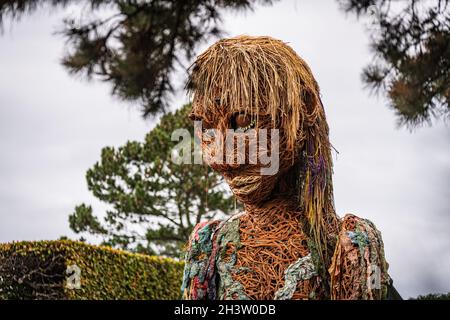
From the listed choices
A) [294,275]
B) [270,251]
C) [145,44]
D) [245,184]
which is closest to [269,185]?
[245,184]

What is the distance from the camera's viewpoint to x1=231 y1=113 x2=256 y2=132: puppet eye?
111 inches

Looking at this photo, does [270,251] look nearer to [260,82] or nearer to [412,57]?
[260,82]

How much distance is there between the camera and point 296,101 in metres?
2.80

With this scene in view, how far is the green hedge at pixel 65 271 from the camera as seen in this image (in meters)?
7.42

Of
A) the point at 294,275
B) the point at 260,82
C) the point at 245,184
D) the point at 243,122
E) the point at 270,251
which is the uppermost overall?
the point at 260,82

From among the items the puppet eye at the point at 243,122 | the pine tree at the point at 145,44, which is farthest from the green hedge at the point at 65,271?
the puppet eye at the point at 243,122

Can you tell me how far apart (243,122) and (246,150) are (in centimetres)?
12

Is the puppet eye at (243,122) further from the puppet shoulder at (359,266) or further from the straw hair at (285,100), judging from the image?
the puppet shoulder at (359,266)

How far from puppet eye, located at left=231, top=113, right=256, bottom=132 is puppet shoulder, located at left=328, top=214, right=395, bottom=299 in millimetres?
569

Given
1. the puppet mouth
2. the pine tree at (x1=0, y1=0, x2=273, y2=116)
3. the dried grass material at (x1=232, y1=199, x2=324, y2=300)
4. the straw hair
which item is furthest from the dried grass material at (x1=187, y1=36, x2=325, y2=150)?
the pine tree at (x1=0, y1=0, x2=273, y2=116)

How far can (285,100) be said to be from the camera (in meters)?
2.81
